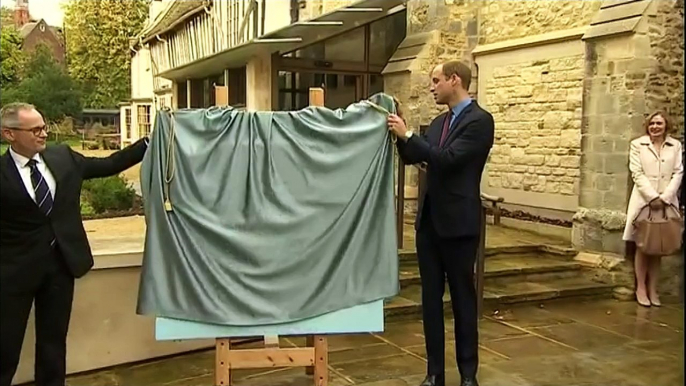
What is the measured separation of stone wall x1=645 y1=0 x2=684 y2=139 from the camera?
619 centimetres

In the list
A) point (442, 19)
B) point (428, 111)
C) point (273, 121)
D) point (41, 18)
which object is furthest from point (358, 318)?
point (442, 19)

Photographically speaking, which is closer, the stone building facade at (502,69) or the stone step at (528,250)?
the stone building facade at (502,69)

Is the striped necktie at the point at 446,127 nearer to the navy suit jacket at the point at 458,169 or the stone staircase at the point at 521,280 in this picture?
the navy suit jacket at the point at 458,169

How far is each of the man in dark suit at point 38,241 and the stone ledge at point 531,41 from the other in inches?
243

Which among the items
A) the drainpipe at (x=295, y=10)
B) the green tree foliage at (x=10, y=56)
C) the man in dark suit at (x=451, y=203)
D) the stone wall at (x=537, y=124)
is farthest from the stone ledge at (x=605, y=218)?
the green tree foliage at (x=10, y=56)

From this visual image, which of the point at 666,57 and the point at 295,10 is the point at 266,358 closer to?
the point at 666,57

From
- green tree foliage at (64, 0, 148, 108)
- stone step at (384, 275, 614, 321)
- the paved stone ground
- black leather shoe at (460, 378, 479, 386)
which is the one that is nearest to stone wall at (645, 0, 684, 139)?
stone step at (384, 275, 614, 321)

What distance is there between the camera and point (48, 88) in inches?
196

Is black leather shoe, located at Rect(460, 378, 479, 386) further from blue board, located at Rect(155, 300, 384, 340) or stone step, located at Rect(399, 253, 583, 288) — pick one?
stone step, located at Rect(399, 253, 583, 288)

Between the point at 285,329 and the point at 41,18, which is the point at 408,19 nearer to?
the point at 41,18

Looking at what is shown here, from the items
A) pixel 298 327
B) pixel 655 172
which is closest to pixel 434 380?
pixel 298 327

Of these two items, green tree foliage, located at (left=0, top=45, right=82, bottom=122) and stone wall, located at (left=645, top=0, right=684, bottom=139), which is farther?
stone wall, located at (left=645, top=0, right=684, bottom=139)

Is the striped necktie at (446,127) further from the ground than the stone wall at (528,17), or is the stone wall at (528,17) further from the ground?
the stone wall at (528,17)

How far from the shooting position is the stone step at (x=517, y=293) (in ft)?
16.8
